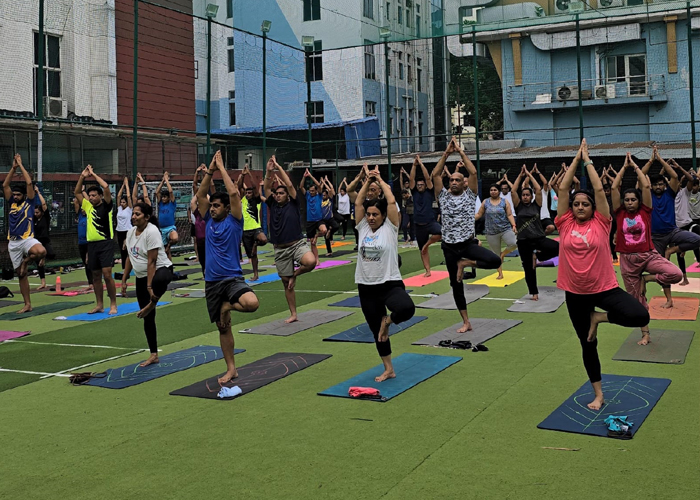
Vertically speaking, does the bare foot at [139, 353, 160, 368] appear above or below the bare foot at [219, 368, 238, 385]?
above

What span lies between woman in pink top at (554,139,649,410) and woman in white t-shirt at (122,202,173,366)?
167 inches

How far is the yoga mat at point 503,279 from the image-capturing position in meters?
14.1

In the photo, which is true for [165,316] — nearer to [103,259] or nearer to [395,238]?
[103,259]

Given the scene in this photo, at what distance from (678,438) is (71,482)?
4168 millimetres

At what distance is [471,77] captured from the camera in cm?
2527

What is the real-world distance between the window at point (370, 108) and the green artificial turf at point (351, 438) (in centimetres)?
2597

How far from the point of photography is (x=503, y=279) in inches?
576

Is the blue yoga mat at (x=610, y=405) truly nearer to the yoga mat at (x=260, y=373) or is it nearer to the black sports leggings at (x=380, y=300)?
the black sports leggings at (x=380, y=300)

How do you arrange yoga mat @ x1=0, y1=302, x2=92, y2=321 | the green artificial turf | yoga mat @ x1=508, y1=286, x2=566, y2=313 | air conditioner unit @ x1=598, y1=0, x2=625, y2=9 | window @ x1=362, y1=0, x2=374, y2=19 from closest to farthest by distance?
1. the green artificial turf
2. yoga mat @ x1=508, y1=286, x2=566, y2=313
3. yoga mat @ x1=0, y1=302, x2=92, y2=321
4. air conditioner unit @ x1=598, y1=0, x2=625, y2=9
5. window @ x1=362, y1=0, x2=374, y2=19

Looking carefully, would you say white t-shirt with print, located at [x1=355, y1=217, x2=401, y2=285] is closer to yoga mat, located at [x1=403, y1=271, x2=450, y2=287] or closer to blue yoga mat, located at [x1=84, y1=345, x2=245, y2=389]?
blue yoga mat, located at [x1=84, y1=345, x2=245, y2=389]

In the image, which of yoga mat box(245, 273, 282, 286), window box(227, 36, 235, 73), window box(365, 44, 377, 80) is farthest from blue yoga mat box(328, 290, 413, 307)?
window box(365, 44, 377, 80)

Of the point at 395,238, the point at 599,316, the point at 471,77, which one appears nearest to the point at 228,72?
the point at 471,77

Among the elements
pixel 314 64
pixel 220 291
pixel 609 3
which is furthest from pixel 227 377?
pixel 314 64

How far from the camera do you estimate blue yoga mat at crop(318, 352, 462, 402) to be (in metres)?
7.11
